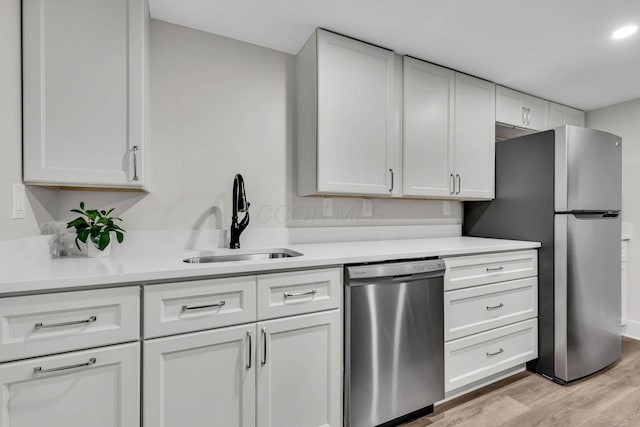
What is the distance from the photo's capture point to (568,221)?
206 centimetres

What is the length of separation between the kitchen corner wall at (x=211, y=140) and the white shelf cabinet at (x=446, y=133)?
2.49ft

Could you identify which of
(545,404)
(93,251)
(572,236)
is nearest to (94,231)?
(93,251)

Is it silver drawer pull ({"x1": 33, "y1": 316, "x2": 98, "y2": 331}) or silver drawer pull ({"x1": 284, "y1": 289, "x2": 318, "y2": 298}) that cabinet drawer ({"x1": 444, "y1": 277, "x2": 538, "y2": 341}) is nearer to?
silver drawer pull ({"x1": 284, "y1": 289, "x2": 318, "y2": 298})

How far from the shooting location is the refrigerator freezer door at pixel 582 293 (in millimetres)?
2080

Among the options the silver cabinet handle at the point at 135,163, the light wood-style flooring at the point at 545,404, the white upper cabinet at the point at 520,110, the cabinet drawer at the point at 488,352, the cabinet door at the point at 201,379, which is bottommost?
the light wood-style flooring at the point at 545,404

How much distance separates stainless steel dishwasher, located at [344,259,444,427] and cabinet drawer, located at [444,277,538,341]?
139 millimetres

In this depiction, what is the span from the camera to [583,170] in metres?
2.11

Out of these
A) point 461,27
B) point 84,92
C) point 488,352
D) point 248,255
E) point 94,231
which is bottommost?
point 488,352

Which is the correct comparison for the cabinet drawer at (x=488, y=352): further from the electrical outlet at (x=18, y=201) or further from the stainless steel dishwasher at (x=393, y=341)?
the electrical outlet at (x=18, y=201)

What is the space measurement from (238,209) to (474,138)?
6.09 ft

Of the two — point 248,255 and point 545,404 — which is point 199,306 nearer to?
point 248,255

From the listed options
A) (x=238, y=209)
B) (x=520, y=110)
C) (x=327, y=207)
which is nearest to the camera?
(x=238, y=209)

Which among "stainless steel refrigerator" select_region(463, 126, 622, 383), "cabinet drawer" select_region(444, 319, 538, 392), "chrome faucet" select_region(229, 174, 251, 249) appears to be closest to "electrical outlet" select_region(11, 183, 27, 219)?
"chrome faucet" select_region(229, 174, 251, 249)

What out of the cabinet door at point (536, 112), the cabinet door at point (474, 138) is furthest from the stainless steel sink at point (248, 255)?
the cabinet door at point (536, 112)
